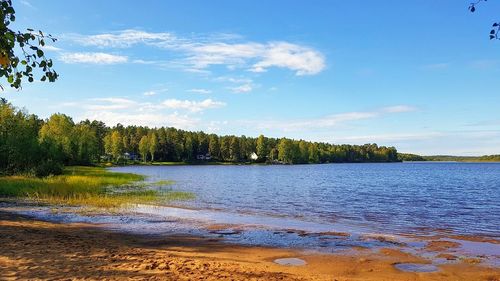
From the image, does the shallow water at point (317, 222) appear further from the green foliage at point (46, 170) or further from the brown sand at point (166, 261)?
the green foliage at point (46, 170)

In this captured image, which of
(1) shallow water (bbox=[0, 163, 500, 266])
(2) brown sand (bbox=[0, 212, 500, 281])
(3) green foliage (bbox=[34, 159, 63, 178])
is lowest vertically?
(1) shallow water (bbox=[0, 163, 500, 266])

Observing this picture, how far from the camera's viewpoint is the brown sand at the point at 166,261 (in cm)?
1288

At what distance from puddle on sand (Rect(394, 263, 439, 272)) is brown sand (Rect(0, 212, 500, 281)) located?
31cm

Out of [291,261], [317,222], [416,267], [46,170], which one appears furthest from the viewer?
[46,170]

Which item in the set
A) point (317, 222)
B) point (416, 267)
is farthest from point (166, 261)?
point (317, 222)

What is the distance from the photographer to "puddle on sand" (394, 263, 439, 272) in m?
16.1

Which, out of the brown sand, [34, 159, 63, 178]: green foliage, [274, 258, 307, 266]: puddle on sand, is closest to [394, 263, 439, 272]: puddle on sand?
the brown sand

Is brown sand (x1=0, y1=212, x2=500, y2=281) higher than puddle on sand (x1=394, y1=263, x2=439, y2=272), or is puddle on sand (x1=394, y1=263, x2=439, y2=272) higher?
brown sand (x1=0, y1=212, x2=500, y2=281)

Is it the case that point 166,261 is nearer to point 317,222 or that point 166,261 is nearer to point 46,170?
point 317,222

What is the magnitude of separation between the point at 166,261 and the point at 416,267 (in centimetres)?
976

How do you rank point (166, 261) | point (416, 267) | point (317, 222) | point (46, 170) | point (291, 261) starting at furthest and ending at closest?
1. point (46, 170)
2. point (317, 222)
3. point (291, 261)
4. point (416, 267)
5. point (166, 261)

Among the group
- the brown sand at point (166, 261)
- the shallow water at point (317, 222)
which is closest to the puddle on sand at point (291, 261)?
the brown sand at point (166, 261)

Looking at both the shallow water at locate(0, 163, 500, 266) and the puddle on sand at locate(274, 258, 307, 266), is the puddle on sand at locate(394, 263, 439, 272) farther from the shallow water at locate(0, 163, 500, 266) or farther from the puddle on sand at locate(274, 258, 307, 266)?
the puddle on sand at locate(274, 258, 307, 266)

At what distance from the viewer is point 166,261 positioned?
1500cm
